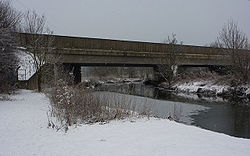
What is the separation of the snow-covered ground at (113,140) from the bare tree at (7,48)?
8.40m

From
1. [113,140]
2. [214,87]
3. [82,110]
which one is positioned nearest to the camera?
[113,140]

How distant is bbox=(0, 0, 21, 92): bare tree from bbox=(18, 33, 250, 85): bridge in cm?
215

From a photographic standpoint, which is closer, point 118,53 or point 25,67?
point 25,67

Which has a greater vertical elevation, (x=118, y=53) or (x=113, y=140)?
(x=118, y=53)

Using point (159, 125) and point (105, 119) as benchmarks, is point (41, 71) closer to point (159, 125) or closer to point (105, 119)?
point (105, 119)

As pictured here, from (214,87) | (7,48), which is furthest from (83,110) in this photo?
(214,87)

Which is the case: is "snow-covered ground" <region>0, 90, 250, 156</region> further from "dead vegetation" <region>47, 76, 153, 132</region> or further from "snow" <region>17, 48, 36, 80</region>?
"snow" <region>17, 48, 36, 80</region>

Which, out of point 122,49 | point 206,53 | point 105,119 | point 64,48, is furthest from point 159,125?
point 206,53

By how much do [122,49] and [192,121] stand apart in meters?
21.3

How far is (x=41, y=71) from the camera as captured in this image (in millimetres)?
21297

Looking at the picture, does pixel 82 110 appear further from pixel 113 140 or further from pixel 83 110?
pixel 113 140

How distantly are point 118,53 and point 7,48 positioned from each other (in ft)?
55.3

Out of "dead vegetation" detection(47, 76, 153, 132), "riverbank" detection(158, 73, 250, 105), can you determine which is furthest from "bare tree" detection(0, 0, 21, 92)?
"riverbank" detection(158, 73, 250, 105)

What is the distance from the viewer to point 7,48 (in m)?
17.8
